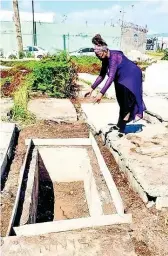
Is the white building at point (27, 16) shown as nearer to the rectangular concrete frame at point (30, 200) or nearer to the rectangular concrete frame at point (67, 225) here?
the rectangular concrete frame at point (30, 200)

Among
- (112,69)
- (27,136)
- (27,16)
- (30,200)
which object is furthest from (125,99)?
(27,16)

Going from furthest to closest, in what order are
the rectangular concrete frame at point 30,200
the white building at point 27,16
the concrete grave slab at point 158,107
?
the white building at point 27,16 < the concrete grave slab at point 158,107 < the rectangular concrete frame at point 30,200

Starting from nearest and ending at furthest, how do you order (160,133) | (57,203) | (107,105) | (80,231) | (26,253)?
(26,253), (80,231), (160,133), (57,203), (107,105)

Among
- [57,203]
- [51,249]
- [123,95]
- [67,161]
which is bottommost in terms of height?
[57,203]

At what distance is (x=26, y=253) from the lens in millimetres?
2334

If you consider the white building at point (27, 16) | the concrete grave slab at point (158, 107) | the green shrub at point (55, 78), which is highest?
the white building at point (27, 16)

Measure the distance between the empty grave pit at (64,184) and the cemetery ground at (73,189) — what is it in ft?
0.37

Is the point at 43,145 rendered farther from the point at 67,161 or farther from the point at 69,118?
the point at 69,118

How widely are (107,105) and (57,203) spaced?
2706mm

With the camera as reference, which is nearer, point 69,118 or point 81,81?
point 69,118

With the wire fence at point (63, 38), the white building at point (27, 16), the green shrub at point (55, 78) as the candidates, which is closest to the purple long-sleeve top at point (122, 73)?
the green shrub at point (55, 78)

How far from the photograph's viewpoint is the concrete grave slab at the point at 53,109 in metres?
6.09

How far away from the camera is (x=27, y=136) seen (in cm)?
528

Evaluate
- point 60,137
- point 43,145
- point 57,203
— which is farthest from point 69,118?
point 57,203
